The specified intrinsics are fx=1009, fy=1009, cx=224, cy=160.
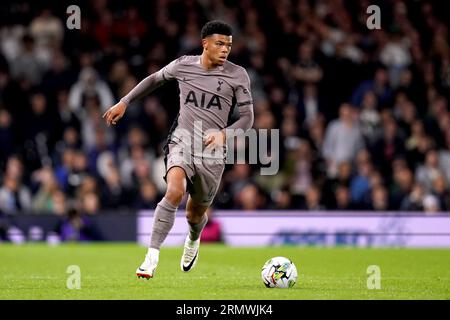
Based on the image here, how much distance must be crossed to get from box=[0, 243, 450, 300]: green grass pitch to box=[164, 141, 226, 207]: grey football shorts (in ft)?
3.04

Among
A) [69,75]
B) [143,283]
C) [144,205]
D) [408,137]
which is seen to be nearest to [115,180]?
[144,205]

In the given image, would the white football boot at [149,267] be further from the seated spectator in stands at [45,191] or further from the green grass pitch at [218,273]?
the seated spectator in stands at [45,191]

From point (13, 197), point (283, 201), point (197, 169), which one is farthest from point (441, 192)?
point (197, 169)

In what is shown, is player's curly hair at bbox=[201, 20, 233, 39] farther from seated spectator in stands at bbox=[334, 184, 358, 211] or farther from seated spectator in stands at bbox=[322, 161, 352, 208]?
seated spectator in stands at bbox=[322, 161, 352, 208]

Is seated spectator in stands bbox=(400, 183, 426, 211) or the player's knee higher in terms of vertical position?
the player's knee

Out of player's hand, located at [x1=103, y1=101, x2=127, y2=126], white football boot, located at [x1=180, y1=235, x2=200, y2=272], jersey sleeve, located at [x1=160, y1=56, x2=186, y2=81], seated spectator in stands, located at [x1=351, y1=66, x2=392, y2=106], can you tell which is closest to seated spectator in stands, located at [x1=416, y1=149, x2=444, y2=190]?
seated spectator in stands, located at [x1=351, y1=66, x2=392, y2=106]

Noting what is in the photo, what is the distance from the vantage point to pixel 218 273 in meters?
11.9

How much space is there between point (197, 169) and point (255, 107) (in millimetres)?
9562

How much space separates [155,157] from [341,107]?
3.83 m

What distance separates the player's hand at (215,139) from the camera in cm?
972

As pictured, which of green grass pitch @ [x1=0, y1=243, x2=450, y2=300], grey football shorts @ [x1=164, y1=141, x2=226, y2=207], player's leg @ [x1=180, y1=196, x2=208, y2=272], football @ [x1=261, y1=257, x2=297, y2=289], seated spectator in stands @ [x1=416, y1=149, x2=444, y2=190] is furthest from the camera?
seated spectator in stands @ [x1=416, y1=149, x2=444, y2=190]

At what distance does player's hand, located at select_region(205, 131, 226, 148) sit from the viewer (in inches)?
383

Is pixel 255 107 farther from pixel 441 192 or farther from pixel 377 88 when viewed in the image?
pixel 441 192

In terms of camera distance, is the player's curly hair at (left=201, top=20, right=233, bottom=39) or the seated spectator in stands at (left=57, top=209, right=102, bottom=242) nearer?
the player's curly hair at (left=201, top=20, right=233, bottom=39)
